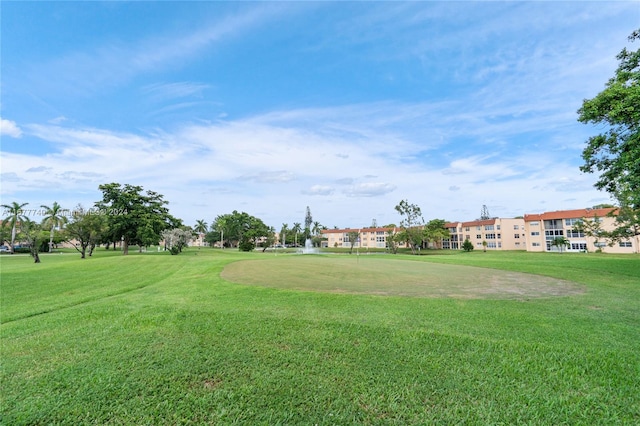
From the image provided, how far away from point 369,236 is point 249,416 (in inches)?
3893

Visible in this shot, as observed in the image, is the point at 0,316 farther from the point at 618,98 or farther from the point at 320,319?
the point at 618,98

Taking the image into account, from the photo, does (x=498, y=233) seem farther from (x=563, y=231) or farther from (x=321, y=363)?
(x=321, y=363)

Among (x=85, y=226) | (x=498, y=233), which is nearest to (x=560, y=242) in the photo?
(x=498, y=233)

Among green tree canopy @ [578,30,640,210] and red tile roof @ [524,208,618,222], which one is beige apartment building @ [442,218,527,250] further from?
green tree canopy @ [578,30,640,210]

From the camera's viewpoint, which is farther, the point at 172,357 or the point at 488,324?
the point at 488,324

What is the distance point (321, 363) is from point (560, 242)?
2619 inches

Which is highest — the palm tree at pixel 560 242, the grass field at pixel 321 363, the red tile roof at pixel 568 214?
the red tile roof at pixel 568 214

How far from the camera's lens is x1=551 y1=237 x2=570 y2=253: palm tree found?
5461 centimetres

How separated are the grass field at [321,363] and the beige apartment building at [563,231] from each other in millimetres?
60715

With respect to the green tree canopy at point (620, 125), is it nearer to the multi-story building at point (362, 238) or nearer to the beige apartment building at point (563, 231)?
the beige apartment building at point (563, 231)

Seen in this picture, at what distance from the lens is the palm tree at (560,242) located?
54612 millimetres

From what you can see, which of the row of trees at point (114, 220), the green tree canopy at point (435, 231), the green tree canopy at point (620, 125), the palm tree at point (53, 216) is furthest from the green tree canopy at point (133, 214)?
the green tree canopy at point (435, 231)

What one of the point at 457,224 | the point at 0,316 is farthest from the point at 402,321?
the point at 457,224

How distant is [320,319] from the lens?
595cm
